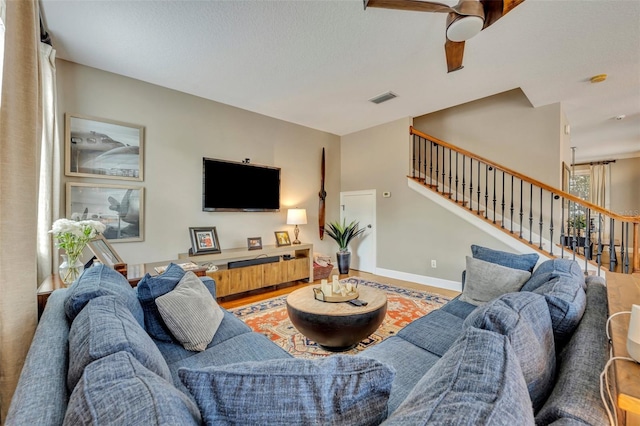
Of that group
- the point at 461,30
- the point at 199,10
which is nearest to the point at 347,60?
the point at 461,30

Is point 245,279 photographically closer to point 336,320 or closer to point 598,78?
point 336,320

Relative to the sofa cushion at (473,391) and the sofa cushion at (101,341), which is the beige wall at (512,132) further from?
the sofa cushion at (101,341)

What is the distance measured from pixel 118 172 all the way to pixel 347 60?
2.88 metres

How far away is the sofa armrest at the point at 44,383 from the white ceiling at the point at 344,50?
7.61 ft

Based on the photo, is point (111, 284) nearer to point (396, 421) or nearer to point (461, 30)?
point (396, 421)

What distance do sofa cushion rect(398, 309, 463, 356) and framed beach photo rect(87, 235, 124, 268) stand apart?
90.1 inches

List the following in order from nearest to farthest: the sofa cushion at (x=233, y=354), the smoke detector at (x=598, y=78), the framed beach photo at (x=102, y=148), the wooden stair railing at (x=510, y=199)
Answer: the sofa cushion at (x=233, y=354), the framed beach photo at (x=102, y=148), the smoke detector at (x=598, y=78), the wooden stair railing at (x=510, y=199)

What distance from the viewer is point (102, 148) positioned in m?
3.16

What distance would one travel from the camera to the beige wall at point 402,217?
4.11 m

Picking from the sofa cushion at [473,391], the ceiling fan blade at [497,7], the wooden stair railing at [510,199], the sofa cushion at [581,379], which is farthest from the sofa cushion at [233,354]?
the wooden stair railing at [510,199]

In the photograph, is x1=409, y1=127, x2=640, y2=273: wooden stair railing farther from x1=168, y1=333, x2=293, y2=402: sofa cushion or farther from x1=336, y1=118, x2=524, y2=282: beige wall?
x1=168, y1=333, x2=293, y2=402: sofa cushion

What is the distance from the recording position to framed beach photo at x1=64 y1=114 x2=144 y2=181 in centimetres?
298

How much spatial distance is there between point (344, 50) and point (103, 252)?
111 inches

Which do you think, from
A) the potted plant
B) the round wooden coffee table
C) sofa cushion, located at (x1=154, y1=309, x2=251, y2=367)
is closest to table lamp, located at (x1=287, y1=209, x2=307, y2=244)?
the potted plant
